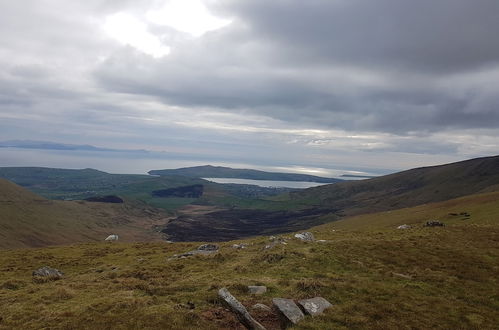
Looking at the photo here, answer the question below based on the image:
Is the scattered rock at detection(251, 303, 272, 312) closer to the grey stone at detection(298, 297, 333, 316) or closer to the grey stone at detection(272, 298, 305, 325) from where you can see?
the grey stone at detection(272, 298, 305, 325)

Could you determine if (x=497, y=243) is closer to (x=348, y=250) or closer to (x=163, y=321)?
(x=348, y=250)

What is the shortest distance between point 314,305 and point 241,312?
4.67 m

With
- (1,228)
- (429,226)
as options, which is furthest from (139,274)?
Answer: (1,228)

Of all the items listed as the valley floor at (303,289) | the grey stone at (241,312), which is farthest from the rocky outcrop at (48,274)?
the grey stone at (241,312)

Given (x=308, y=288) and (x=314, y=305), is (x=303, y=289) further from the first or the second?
(x=314, y=305)

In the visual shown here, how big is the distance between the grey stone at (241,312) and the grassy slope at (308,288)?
1.86ft

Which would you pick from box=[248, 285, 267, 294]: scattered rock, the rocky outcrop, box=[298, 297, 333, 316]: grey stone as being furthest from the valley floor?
the rocky outcrop

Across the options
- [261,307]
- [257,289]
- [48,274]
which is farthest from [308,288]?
[48,274]

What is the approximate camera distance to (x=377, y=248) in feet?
116

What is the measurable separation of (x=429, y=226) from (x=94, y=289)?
52064 millimetres

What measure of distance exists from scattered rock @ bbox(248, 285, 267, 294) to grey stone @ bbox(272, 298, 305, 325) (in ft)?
8.97

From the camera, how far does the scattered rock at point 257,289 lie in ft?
73.2

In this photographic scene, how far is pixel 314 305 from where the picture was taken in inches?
775

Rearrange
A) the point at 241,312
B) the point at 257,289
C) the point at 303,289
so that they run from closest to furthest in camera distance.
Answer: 1. the point at 241,312
2. the point at 257,289
3. the point at 303,289
